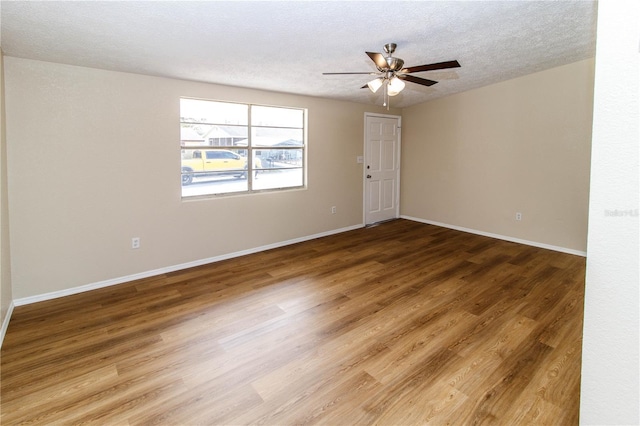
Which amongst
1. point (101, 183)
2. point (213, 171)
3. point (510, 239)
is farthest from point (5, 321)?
point (510, 239)

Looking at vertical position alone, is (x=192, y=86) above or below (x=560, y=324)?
above

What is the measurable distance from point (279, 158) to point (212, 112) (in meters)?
1.20

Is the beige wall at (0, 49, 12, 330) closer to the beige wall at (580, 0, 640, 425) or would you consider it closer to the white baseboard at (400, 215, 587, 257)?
the beige wall at (580, 0, 640, 425)

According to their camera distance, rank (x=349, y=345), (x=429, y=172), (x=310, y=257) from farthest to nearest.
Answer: (x=429, y=172) → (x=310, y=257) → (x=349, y=345)

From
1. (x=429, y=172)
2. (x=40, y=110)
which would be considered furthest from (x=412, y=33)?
(x=429, y=172)

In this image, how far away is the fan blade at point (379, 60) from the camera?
2.63 metres

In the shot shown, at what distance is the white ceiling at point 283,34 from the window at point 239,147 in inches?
22.6

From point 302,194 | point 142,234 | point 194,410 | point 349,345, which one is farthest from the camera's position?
point 302,194

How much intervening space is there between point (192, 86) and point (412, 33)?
2640 mm

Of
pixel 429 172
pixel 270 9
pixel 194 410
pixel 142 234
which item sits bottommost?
pixel 194 410

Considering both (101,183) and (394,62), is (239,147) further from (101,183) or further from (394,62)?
(394,62)

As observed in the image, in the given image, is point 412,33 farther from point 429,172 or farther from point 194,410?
point 429,172

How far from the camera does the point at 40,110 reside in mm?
3178

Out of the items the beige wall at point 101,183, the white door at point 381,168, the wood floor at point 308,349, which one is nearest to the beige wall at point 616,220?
the wood floor at point 308,349
